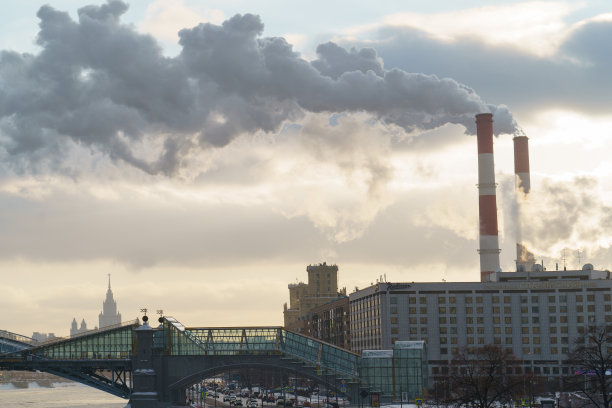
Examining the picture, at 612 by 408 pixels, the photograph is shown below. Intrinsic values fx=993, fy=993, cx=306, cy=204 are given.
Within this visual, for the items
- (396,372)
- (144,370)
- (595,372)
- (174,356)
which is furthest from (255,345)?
(595,372)

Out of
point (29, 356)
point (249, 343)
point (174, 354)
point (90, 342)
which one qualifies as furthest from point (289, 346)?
point (29, 356)

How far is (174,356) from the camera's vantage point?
15038 cm

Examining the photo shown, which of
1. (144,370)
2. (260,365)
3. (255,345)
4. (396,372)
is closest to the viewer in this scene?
(144,370)

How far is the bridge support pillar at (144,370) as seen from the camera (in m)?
143

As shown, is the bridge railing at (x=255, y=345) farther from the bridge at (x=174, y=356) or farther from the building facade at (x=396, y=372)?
the building facade at (x=396, y=372)

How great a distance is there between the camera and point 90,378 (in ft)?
519

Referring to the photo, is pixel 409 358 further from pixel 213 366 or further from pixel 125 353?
pixel 125 353

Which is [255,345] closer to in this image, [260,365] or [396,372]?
[260,365]

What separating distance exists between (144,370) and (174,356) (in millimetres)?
6208

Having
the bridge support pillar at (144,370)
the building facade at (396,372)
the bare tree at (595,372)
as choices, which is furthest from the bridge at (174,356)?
the bare tree at (595,372)

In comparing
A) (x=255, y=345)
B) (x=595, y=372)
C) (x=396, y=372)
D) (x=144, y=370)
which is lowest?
(x=396, y=372)

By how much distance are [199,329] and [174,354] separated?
22.0ft

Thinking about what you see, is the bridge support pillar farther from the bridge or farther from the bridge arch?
the bridge arch

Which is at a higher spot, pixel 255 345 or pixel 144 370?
pixel 255 345
